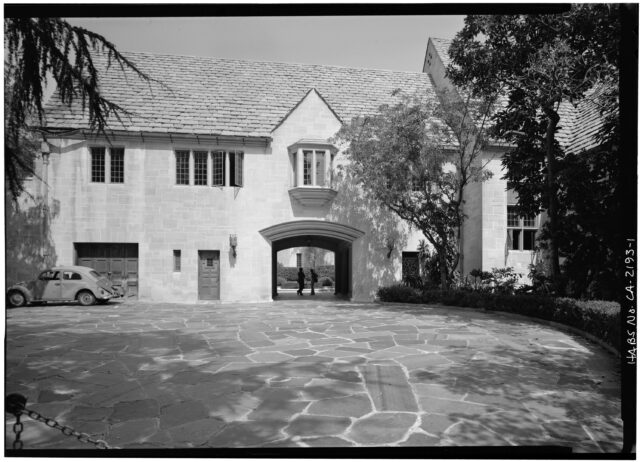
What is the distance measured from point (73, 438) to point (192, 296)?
8.92 metres

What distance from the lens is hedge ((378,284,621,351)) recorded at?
6.61 m

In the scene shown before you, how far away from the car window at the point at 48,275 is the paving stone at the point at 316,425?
4.30 meters

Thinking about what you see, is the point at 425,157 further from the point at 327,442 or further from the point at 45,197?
the point at 327,442

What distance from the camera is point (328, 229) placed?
14805 mm

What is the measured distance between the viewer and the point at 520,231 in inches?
579

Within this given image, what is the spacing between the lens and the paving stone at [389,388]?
3.88m

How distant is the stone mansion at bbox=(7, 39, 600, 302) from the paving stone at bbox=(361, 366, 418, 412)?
22.1 ft

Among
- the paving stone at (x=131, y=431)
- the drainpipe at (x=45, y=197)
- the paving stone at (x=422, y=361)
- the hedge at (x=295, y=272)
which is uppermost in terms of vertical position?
the drainpipe at (x=45, y=197)

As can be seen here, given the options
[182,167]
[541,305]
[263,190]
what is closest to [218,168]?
[182,167]

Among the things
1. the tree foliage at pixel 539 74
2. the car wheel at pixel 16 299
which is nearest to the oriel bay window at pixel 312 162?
the tree foliage at pixel 539 74

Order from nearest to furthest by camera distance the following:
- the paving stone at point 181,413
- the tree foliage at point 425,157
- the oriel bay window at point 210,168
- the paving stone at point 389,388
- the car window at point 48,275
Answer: the paving stone at point 181,413, the paving stone at point 389,388, the car window at point 48,275, the tree foliage at point 425,157, the oriel bay window at point 210,168

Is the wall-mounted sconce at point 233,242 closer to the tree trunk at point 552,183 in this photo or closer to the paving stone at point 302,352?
the paving stone at point 302,352

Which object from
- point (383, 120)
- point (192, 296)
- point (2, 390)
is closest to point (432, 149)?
point (383, 120)

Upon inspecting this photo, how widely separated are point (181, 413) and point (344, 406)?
159cm
